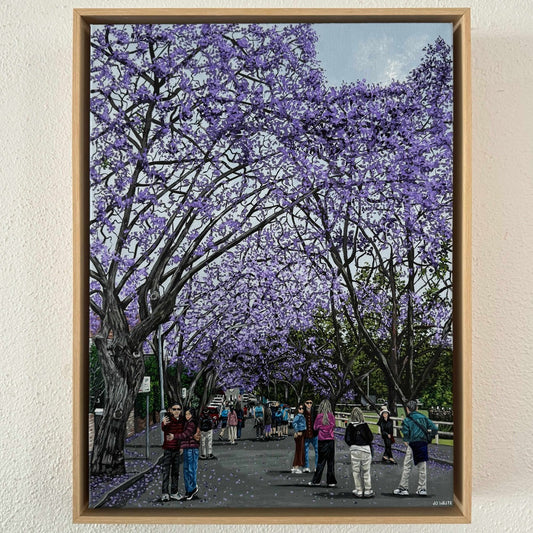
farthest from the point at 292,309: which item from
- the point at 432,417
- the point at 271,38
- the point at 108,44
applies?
the point at 108,44

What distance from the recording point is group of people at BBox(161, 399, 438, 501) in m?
2.01

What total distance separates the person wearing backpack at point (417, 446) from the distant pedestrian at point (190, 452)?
0.67m

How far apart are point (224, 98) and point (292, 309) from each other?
2.52 ft

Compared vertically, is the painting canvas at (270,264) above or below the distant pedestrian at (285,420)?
above

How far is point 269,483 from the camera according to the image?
2018 mm

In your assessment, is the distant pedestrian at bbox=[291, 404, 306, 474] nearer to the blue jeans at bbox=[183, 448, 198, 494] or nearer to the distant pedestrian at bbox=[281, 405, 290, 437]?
the distant pedestrian at bbox=[281, 405, 290, 437]

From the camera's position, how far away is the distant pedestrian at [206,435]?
202 centimetres

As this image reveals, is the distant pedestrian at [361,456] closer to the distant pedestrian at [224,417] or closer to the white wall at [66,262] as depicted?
the white wall at [66,262]

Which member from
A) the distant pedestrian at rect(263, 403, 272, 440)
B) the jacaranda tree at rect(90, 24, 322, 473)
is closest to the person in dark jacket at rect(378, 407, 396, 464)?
the distant pedestrian at rect(263, 403, 272, 440)

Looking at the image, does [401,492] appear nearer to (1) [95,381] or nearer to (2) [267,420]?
(2) [267,420]

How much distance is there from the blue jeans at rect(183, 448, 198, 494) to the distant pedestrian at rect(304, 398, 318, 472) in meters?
0.37

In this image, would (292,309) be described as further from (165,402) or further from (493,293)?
(493,293)

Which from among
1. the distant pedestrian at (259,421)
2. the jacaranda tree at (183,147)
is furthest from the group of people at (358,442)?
the jacaranda tree at (183,147)

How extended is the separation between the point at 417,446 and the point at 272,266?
0.77 metres
